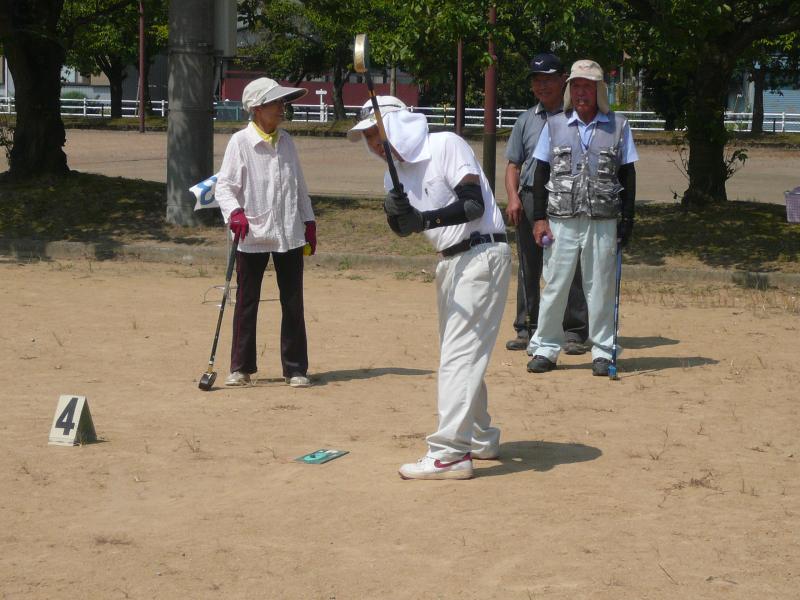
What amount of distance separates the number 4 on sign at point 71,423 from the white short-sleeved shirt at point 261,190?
5.93ft

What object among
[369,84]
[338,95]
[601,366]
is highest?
[338,95]

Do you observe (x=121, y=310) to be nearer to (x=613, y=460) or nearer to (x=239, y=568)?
(x=613, y=460)

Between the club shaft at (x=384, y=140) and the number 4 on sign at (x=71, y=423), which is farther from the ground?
the club shaft at (x=384, y=140)

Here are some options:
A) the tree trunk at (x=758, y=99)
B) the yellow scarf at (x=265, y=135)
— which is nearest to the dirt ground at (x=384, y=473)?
the yellow scarf at (x=265, y=135)

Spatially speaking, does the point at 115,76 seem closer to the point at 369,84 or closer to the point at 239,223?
the point at 239,223

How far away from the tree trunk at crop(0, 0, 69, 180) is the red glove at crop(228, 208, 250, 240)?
9026 millimetres

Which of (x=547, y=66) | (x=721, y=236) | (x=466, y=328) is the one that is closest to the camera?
(x=466, y=328)

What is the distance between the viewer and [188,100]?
14.7 metres

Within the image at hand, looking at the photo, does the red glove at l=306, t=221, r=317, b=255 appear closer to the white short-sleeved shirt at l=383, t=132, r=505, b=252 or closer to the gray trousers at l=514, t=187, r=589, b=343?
the gray trousers at l=514, t=187, r=589, b=343

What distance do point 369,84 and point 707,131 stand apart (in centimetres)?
973

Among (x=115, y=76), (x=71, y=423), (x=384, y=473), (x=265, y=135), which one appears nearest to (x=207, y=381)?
(x=71, y=423)

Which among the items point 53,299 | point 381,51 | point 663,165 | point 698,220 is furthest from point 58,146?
point 663,165

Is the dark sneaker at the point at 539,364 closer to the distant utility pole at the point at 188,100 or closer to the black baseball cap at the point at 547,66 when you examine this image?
the black baseball cap at the point at 547,66

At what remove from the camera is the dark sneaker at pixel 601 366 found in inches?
328
